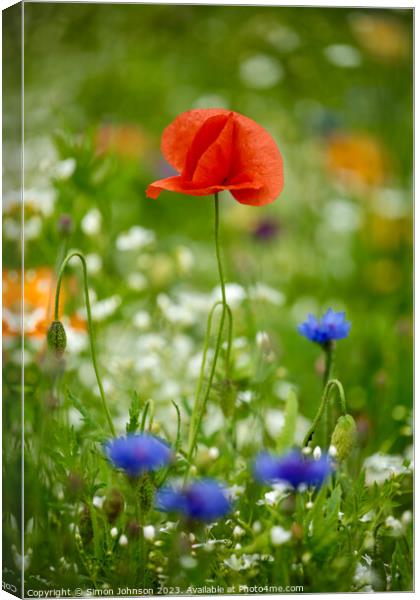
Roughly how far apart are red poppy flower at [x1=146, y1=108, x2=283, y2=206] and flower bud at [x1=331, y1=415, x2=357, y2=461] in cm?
Result: 26

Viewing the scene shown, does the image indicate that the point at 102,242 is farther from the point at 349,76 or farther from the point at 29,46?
the point at 349,76

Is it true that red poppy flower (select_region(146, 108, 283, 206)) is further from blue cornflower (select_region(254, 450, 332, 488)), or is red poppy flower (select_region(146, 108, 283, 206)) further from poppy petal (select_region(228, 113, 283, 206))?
blue cornflower (select_region(254, 450, 332, 488))

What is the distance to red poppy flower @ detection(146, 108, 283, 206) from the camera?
132cm

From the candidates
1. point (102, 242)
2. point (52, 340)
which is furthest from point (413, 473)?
point (102, 242)

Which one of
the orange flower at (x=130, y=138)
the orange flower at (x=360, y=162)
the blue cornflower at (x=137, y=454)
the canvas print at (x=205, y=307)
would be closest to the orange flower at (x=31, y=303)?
the canvas print at (x=205, y=307)

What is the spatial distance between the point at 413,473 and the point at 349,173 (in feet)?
4.68

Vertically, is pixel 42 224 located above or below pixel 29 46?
below

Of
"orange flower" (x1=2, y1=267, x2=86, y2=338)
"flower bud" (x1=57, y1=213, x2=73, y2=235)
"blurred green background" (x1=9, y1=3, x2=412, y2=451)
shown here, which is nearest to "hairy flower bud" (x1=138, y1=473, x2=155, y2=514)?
"orange flower" (x1=2, y1=267, x2=86, y2=338)

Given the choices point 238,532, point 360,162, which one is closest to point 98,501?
point 238,532

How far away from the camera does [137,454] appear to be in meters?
1.32

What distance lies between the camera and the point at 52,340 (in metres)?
1.34

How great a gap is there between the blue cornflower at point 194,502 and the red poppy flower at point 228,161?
1.09ft

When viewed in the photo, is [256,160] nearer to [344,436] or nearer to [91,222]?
[344,436]

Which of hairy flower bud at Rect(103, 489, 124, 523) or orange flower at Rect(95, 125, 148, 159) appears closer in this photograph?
hairy flower bud at Rect(103, 489, 124, 523)
